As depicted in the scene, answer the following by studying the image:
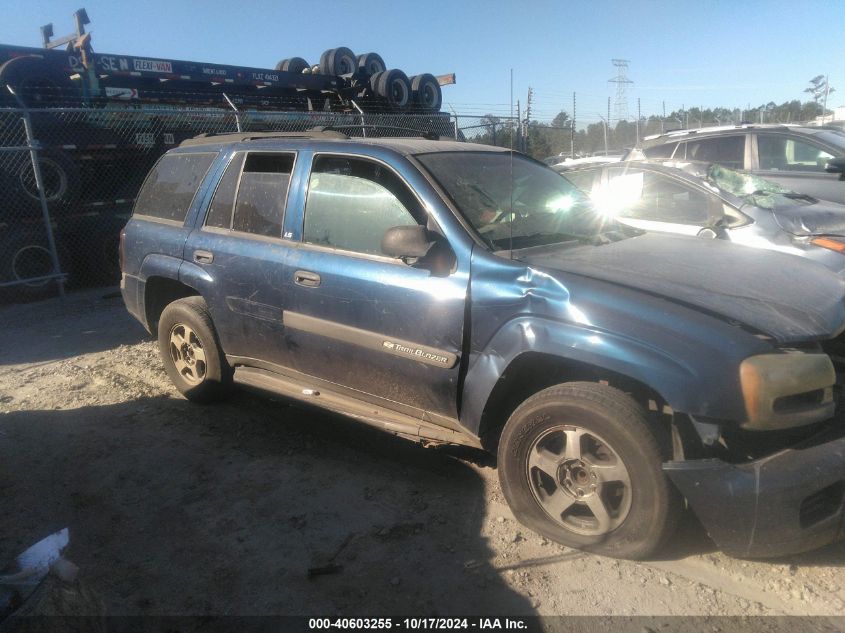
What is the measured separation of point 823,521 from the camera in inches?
95.7

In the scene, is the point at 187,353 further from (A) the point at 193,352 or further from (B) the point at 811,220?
(B) the point at 811,220

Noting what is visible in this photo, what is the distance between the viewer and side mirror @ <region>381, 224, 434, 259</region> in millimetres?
3072

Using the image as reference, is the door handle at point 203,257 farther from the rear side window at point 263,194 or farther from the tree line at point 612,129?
the tree line at point 612,129

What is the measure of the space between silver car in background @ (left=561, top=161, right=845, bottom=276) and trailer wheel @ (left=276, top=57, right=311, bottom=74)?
8.92 m

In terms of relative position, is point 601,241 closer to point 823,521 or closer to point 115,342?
point 823,521

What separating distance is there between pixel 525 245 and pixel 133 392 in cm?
343

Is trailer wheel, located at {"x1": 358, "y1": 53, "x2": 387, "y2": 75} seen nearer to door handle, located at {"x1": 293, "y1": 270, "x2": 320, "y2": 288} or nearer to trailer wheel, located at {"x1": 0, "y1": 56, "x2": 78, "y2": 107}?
trailer wheel, located at {"x1": 0, "y1": 56, "x2": 78, "y2": 107}

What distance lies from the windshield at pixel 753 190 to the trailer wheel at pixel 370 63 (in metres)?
9.07

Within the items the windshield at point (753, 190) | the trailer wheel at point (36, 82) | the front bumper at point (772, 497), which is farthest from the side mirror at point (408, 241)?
the trailer wheel at point (36, 82)

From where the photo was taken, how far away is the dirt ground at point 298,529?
2.63 metres

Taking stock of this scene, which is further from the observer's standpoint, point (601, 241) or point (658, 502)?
point (601, 241)

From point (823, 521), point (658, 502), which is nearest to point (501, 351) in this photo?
point (658, 502)

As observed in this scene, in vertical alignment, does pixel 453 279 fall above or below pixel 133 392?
above

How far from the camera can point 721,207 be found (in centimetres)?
585
